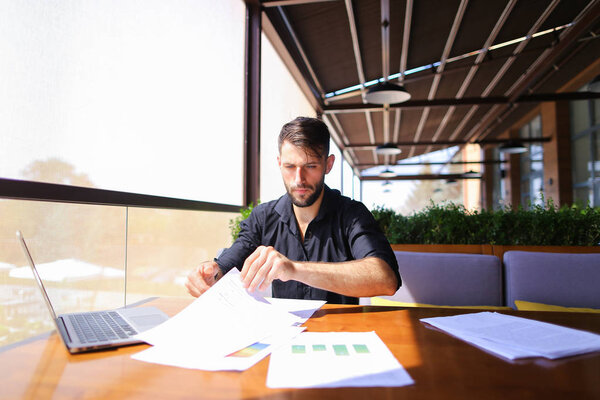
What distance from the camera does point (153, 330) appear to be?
2.79 feet

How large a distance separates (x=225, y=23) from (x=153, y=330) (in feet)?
10.8

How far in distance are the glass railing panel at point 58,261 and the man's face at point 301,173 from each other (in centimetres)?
90

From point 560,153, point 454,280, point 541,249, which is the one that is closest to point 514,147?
point 560,153

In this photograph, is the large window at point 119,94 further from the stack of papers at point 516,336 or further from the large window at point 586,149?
the large window at point 586,149

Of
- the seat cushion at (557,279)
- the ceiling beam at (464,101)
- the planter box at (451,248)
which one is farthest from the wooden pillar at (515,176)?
the seat cushion at (557,279)

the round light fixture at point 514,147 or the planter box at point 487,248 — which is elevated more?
the round light fixture at point 514,147

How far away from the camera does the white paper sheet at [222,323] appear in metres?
0.76

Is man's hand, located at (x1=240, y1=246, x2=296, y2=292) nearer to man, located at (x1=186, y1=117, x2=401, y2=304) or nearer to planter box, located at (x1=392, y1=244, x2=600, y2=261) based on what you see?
man, located at (x1=186, y1=117, x2=401, y2=304)

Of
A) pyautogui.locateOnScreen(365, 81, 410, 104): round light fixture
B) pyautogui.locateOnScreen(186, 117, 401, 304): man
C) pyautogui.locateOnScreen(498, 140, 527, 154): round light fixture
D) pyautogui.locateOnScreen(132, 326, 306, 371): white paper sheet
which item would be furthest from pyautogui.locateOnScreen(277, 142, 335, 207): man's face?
pyautogui.locateOnScreen(498, 140, 527, 154): round light fixture

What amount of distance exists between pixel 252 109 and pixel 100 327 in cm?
340

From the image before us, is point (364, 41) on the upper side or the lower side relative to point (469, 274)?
upper

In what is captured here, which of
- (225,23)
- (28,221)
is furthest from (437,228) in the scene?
(225,23)

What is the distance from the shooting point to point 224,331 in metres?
0.81

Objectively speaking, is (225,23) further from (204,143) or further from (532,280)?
(532,280)
